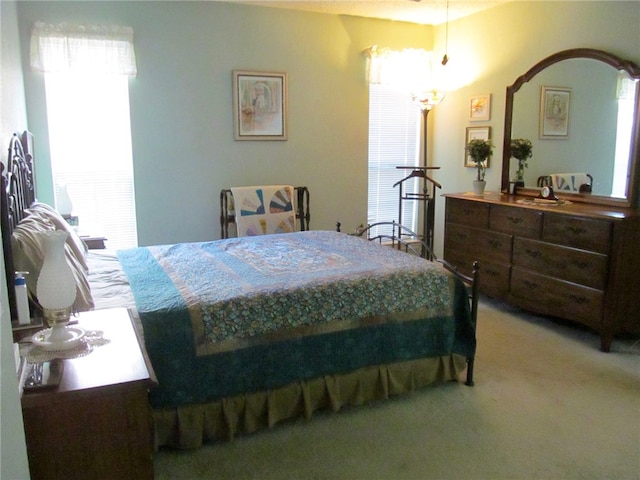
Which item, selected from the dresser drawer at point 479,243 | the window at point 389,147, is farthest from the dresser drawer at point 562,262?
the window at point 389,147

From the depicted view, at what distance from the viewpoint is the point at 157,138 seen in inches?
169

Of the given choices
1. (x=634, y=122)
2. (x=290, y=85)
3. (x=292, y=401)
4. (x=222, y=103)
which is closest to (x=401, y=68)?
(x=290, y=85)

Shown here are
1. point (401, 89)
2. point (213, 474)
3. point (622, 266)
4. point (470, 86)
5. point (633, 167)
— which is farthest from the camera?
point (401, 89)

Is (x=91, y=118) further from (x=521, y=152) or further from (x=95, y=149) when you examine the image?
(x=521, y=152)

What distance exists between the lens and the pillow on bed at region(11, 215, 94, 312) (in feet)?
6.36

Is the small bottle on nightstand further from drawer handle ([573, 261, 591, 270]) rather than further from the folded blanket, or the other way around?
drawer handle ([573, 261, 591, 270])

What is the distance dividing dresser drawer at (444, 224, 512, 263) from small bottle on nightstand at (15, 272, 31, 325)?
322 cm

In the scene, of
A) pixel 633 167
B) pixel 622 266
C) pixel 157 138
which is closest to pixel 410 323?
pixel 622 266

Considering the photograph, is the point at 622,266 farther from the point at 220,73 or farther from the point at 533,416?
the point at 220,73

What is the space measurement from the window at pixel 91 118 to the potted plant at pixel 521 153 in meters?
3.25

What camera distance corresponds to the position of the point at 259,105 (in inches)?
181

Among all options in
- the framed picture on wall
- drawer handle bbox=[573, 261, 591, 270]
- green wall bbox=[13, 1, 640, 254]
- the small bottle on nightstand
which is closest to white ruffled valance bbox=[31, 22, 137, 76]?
green wall bbox=[13, 1, 640, 254]

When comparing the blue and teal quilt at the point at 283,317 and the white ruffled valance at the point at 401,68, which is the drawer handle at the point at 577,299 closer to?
the blue and teal quilt at the point at 283,317

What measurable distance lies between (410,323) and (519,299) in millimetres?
1546
